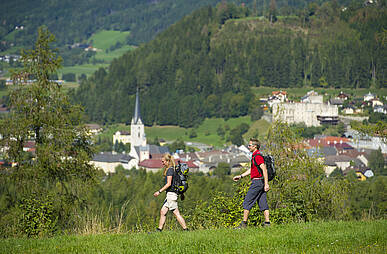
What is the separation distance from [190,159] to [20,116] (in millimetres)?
76470

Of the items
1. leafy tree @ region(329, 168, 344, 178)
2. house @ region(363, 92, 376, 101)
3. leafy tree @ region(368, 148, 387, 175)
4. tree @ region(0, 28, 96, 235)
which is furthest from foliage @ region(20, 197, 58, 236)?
house @ region(363, 92, 376, 101)

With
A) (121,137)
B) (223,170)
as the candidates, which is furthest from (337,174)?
(121,137)

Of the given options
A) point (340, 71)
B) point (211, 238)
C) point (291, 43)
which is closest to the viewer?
point (211, 238)

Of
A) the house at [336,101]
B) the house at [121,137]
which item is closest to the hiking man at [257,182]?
the house at [121,137]

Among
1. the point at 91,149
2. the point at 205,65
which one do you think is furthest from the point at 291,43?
the point at 91,149

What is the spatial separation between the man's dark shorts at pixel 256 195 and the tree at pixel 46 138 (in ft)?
25.8

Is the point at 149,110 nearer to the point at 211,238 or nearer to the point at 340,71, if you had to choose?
the point at 340,71

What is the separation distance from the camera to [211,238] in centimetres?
815

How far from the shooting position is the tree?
54.2 feet

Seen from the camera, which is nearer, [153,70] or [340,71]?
[340,71]

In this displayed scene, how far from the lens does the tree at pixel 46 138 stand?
16.5 metres

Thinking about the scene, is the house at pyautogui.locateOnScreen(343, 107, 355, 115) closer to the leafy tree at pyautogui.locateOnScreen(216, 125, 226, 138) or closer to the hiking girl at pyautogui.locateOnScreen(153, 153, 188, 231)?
the leafy tree at pyautogui.locateOnScreen(216, 125, 226, 138)

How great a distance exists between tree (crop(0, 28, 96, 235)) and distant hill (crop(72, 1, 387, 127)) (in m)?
112

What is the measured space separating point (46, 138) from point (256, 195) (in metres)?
9.39
